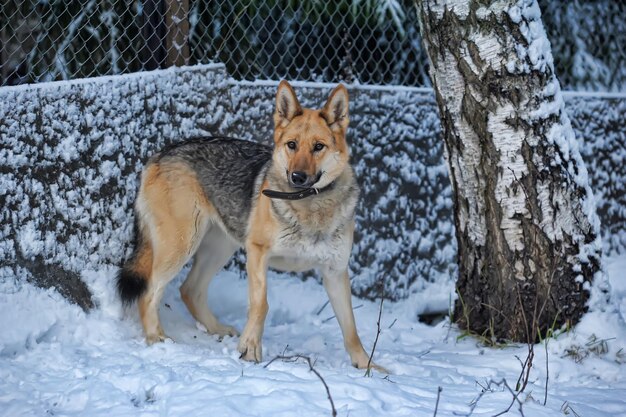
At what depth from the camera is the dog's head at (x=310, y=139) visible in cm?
411

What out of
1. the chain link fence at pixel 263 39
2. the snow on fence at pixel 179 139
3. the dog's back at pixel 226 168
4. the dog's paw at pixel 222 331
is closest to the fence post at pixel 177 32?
the chain link fence at pixel 263 39

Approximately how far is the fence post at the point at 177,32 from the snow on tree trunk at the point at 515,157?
5.35ft

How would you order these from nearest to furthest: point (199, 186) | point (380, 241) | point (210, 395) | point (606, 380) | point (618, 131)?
point (210, 395) → point (606, 380) → point (199, 186) → point (380, 241) → point (618, 131)

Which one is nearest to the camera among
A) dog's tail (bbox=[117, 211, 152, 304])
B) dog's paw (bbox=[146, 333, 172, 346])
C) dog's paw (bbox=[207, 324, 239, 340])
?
dog's paw (bbox=[146, 333, 172, 346])

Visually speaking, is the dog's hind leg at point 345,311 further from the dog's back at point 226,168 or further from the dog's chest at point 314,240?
the dog's back at point 226,168

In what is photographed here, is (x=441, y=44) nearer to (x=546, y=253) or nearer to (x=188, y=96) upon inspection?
(x=546, y=253)

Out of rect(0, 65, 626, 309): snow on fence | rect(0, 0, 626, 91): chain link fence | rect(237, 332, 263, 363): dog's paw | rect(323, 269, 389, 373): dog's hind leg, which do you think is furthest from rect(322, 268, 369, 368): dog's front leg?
rect(0, 0, 626, 91): chain link fence

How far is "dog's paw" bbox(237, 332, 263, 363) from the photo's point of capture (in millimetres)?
4051

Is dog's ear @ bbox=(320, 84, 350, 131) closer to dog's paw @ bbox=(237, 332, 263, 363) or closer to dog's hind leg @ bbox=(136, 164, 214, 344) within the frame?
dog's hind leg @ bbox=(136, 164, 214, 344)

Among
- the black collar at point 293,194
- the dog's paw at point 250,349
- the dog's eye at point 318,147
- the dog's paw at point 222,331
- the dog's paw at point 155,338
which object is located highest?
the dog's eye at point 318,147

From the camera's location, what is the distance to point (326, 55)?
5914 millimetres

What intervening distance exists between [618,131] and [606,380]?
2.78 m

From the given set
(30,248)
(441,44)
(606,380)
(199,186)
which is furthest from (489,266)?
(30,248)

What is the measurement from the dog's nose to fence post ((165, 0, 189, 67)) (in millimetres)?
1677
